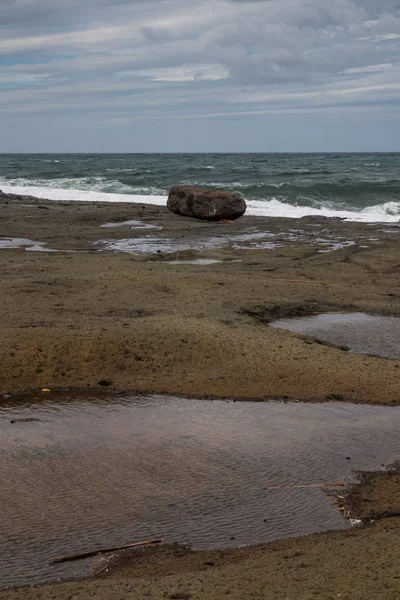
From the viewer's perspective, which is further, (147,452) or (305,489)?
(147,452)

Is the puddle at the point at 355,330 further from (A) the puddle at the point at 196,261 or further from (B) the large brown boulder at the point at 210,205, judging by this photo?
(B) the large brown boulder at the point at 210,205

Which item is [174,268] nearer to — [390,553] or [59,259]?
[59,259]

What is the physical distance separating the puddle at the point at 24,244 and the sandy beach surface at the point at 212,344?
2.1 inches

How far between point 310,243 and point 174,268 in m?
5.12

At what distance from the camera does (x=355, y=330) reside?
8.27 meters

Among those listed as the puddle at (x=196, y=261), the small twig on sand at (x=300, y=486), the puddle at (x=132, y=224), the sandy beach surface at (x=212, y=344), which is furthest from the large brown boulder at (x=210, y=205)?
the small twig on sand at (x=300, y=486)

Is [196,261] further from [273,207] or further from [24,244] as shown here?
[273,207]

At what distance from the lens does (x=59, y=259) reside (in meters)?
11.9

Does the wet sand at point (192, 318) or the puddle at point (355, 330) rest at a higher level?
the wet sand at point (192, 318)

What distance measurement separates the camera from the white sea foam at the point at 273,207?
25312 mm

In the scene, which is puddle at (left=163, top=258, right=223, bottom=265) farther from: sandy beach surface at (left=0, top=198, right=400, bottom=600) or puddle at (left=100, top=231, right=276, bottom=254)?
puddle at (left=100, top=231, right=276, bottom=254)

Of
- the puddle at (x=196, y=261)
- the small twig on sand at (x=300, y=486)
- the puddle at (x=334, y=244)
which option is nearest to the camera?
the small twig on sand at (x=300, y=486)

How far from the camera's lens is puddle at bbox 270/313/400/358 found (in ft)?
25.3

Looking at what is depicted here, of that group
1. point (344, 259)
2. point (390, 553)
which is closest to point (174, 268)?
point (344, 259)
